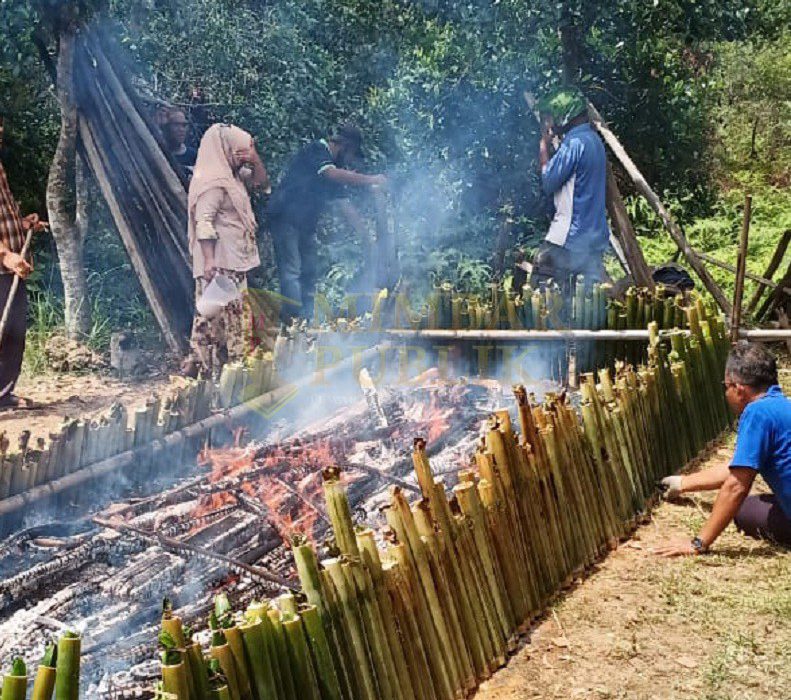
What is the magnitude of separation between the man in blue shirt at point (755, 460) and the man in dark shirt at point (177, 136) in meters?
7.03

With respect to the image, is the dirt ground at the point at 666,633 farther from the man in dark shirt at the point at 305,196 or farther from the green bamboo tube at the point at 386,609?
the man in dark shirt at the point at 305,196

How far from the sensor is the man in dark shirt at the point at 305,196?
933 cm

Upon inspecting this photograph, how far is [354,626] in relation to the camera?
118 inches

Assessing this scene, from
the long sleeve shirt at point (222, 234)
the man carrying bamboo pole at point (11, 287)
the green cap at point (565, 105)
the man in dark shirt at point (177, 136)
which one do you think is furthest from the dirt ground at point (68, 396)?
the green cap at point (565, 105)

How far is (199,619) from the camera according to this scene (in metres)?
3.71

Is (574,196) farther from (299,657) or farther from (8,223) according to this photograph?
(299,657)

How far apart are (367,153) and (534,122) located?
2071 millimetres

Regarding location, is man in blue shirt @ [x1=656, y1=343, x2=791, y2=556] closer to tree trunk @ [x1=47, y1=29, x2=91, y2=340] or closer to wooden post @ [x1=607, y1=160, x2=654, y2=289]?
wooden post @ [x1=607, y1=160, x2=654, y2=289]

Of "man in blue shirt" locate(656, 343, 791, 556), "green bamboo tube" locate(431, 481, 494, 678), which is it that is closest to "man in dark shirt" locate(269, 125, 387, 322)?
"man in blue shirt" locate(656, 343, 791, 556)

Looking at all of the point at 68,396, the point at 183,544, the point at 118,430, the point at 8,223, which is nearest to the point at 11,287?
the point at 8,223

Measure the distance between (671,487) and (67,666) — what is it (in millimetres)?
3817

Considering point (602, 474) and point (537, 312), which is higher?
point (537, 312)

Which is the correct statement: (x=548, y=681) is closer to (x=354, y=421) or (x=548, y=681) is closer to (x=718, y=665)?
(x=718, y=665)

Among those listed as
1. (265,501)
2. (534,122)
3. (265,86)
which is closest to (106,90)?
(265,86)
